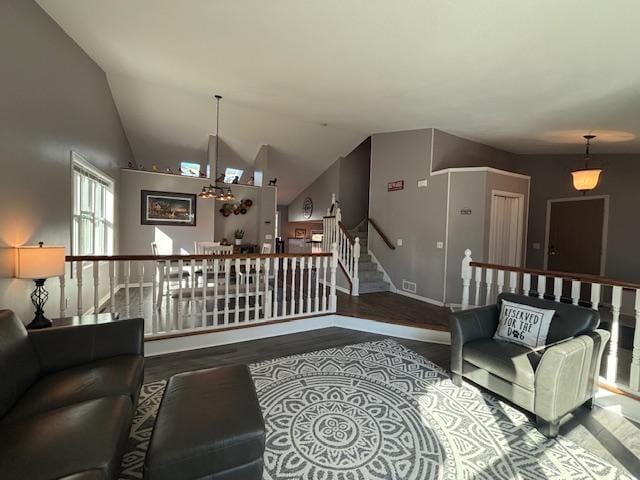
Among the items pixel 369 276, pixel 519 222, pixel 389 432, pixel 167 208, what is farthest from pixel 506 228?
pixel 167 208

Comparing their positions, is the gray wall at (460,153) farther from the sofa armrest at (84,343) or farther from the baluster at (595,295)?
the sofa armrest at (84,343)

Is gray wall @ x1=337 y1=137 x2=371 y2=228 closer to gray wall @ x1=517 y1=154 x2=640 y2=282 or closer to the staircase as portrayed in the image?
the staircase

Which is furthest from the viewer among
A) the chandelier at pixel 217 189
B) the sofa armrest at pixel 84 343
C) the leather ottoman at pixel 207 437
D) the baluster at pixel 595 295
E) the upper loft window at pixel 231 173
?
the upper loft window at pixel 231 173

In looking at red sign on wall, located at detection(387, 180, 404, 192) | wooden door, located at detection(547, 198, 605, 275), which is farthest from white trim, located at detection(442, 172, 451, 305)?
wooden door, located at detection(547, 198, 605, 275)

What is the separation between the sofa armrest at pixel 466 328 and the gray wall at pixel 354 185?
5.40 m

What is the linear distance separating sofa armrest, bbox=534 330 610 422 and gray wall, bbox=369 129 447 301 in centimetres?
284

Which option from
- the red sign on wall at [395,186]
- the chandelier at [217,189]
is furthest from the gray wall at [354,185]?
the chandelier at [217,189]

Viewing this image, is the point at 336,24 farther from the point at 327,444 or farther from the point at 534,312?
the point at 327,444

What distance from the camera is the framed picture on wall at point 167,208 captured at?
6.59 meters

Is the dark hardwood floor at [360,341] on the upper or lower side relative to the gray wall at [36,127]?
lower

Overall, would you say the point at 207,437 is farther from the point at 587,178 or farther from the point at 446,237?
the point at 587,178

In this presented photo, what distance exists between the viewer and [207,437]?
53.4 inches

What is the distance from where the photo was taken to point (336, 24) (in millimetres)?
2617

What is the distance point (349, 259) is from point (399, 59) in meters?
3.48
